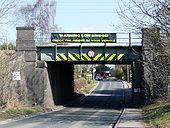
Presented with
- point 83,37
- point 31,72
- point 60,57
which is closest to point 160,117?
point 83,37

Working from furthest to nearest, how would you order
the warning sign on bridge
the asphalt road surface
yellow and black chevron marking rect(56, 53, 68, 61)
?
yellow and black chevron marking rect(56, 53, 68, 61) → the warning sign on bridge → the asphalt road surface

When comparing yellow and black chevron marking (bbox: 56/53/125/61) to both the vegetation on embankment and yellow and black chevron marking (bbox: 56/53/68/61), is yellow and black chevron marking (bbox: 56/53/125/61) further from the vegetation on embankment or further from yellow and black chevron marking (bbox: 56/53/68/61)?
the vegetation on embankment

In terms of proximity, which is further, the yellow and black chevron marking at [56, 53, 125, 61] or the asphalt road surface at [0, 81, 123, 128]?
the yellow and black chevron marking at [56, 53, 125, 61]

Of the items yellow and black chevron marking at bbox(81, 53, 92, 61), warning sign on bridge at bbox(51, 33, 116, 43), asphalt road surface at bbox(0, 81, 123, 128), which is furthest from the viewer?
yellow and black chevron marking at bbox(81, 53, 92, 61)

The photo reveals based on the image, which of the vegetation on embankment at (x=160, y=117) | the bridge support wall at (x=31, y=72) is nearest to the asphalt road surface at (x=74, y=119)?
the vegetation on embankment at (x=160, y=117)

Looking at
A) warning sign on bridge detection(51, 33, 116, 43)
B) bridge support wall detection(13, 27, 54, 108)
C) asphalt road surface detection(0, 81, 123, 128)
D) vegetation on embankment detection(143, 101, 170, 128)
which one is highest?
warning sign on bridge detection(51, 33, 116, 43)

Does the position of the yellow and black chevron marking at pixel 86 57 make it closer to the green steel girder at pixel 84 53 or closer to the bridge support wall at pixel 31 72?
the green steel girder at pixel 84 53

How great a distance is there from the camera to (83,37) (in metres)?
43.4

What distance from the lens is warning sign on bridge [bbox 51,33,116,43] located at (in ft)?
142

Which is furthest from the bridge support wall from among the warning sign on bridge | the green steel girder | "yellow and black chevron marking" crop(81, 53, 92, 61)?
"yellow and black chevron marking" crop(81, 53, 92, 61)

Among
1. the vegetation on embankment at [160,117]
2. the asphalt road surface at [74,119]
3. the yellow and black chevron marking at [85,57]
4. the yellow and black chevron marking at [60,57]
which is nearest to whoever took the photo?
the vegetation on embankment at [160,117]

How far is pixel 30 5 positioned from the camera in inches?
3214

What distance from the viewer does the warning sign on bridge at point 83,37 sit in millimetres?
43406

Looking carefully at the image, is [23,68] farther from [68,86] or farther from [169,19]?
[169,19]
